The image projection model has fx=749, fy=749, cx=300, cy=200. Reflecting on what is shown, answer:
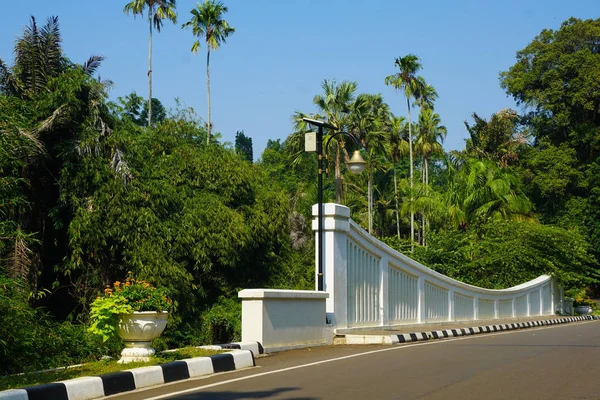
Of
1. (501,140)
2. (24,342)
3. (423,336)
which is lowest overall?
(423,336)

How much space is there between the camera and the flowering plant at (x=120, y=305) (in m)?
9.15

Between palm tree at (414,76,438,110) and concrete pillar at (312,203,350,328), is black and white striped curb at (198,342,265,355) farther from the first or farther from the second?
palm tree at (414,76,438,110)

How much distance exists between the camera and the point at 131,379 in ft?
26.8

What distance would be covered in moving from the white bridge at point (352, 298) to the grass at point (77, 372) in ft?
8.57

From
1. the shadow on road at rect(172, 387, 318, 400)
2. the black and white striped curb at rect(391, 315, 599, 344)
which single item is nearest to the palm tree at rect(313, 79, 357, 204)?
the black and white striped curb at rect(391, 315, 599, 344)

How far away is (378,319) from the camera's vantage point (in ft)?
56.4

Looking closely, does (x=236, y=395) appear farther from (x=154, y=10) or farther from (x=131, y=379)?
(x=154, y=10)

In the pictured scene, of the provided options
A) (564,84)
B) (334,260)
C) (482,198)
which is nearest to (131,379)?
(334,260)

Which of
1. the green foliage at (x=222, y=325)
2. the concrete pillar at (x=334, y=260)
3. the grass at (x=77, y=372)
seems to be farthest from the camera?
the green foliage at (x=222, y=325)

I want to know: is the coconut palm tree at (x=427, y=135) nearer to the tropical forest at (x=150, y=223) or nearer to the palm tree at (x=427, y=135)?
the palm tree at (x=427, y=135)

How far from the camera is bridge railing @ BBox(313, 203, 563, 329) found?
596 inches

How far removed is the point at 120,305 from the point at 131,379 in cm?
127

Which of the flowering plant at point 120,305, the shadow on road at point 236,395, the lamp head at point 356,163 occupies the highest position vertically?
the lamp head at point 356,163

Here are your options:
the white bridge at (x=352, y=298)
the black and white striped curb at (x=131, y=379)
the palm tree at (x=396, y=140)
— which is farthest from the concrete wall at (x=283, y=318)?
the palm tree at (x=396, y=140)
